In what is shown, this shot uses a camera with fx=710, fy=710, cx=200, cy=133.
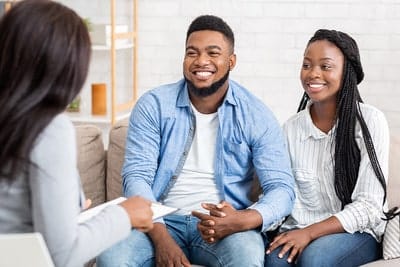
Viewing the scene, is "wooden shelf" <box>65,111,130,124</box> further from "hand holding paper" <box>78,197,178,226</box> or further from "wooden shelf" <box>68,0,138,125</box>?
→ "hand holding paper" <box>78,197,178,226</box>

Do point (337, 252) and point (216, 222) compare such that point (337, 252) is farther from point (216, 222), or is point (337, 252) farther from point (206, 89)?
point (206, 89)

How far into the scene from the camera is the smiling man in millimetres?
2164

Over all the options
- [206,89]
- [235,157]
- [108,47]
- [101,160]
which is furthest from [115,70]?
[235,157]

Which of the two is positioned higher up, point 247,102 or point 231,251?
point 247,102

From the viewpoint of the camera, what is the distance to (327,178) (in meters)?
2.22

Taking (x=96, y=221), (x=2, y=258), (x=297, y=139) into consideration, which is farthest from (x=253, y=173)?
(x=2, y=258)

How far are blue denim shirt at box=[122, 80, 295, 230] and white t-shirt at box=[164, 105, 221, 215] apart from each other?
20mm

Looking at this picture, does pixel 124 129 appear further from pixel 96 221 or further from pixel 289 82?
pixel 289 82

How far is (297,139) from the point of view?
2.30m

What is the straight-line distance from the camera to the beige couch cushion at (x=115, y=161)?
2.43 meters

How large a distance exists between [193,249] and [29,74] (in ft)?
3.40

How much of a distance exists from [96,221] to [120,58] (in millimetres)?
2634

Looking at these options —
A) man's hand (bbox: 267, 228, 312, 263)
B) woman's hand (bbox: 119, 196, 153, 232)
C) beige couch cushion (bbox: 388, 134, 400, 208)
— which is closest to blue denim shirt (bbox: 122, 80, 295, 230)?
man's hand (bbox: 267, 228, 312, 263)

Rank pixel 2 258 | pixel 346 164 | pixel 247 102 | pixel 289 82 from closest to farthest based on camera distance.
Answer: pixel 2 258 → pixel 346 164 → pixel 247 102 → pixel 289 82
